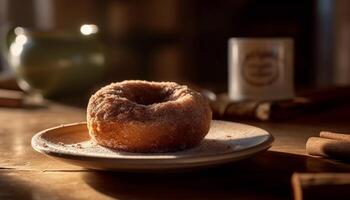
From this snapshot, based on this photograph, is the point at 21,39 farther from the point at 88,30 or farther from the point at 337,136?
the point at 337,136

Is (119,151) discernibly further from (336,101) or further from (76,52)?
(76,52)

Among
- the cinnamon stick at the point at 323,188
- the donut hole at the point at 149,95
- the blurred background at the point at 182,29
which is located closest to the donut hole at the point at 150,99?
the donut hole at the point at 149,95

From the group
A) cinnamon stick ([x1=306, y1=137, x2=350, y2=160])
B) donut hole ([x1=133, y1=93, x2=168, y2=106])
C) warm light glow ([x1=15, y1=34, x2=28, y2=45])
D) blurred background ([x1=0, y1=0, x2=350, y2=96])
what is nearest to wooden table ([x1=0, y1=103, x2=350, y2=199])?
cinnamon stick ([x1=306, y1=137, x2=350, y2=160])

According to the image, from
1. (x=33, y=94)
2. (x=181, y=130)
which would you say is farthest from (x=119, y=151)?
(x=33, y=94)

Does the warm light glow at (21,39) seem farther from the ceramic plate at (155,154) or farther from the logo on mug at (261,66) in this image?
the ceramic plate at (155,154)

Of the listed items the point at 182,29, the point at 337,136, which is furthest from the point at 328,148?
the point at 182,29

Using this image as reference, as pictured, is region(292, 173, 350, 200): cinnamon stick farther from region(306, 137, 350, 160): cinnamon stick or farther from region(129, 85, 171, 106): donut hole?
region(129, 85, 171, 106): donut hole
